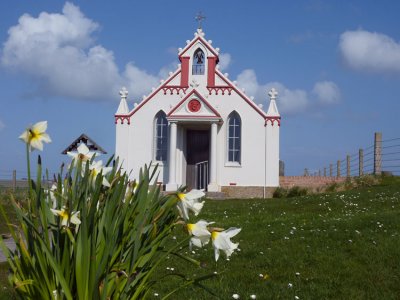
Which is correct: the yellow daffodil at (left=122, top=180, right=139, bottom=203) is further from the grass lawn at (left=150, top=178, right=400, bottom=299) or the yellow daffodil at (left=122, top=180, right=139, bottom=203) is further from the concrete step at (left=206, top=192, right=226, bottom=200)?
the concrete step at (left=206, top=192, right=226, bottom=200)

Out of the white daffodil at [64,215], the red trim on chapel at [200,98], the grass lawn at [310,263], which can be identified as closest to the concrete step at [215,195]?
the red trim on chapel at [200,98]

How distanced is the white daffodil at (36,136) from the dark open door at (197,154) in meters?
25.4

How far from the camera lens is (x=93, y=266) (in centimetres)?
321

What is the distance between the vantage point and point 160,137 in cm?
2906

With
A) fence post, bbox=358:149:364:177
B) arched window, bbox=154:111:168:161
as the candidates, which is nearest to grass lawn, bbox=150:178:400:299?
arched window, bbox=154:111:168:161

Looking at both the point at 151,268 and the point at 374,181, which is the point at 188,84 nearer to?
the point at 374,181

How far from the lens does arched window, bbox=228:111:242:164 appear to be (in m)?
28.2

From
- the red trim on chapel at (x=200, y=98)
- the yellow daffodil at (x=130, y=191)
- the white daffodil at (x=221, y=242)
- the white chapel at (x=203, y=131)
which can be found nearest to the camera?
the white daffodil at (x=221, y=242)

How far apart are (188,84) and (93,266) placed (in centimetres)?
2575

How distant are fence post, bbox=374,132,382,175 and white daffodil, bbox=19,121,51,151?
89.8 ft

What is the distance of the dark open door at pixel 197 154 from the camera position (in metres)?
29.0

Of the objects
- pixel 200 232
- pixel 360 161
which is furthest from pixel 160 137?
pixel 200 232

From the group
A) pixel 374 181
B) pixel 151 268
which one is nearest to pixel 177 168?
pixel 374 181

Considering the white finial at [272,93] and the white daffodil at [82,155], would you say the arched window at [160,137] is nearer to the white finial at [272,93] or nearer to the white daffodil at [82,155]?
the white finial at [272,93]
